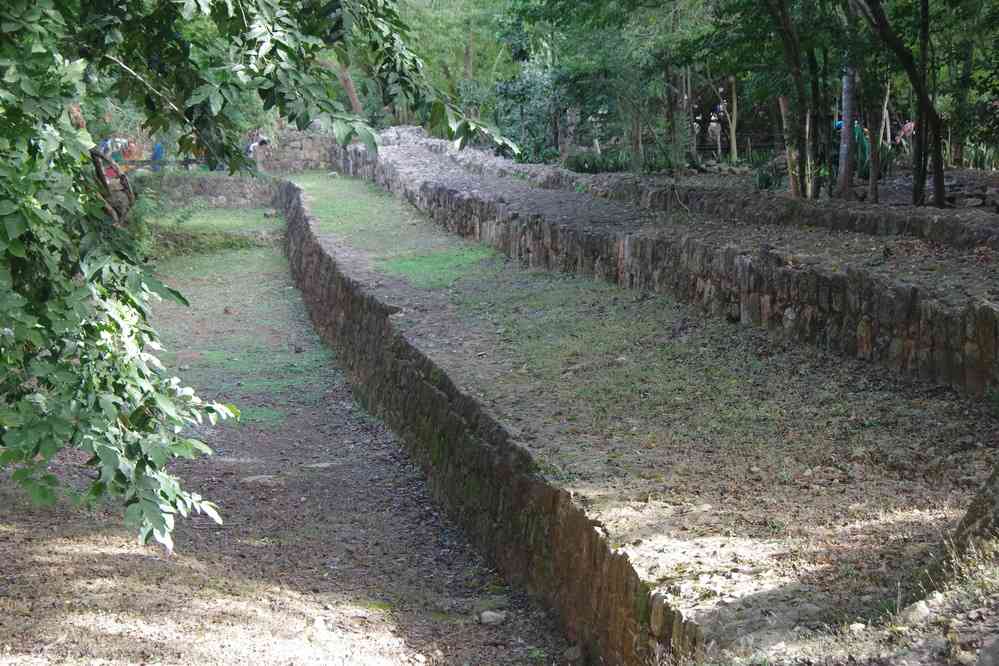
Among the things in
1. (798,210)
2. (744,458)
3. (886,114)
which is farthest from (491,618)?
(886,114)

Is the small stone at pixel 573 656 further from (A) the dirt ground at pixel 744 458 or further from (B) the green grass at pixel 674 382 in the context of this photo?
(B) the green grass at pixel 674 382

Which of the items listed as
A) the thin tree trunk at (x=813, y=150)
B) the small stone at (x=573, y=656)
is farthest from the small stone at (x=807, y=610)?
the thin tree trunk at (x=813, y=150)

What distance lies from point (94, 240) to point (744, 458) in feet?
11.0

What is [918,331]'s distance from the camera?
6.76 m

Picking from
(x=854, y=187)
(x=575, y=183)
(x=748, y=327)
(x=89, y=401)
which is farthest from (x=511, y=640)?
(x=575, y=183)

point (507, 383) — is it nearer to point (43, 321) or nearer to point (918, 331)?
point (918, 331)

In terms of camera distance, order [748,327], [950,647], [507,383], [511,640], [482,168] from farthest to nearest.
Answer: [482,168], [748,327], [507,383], [511,640], [950,647]

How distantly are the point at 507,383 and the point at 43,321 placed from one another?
174 inches

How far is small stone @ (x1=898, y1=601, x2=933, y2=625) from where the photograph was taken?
333 centimetres

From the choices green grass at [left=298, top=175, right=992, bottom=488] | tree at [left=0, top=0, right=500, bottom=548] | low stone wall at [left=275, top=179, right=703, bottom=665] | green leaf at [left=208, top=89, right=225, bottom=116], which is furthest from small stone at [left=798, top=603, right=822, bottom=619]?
green leaf at [left=208, top=89, right=225, bottom=116]

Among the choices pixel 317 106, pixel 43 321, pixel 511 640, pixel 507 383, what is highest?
pixel 317 106

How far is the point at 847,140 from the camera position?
1230 centimetres

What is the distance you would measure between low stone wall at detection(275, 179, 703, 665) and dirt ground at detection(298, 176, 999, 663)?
111mm

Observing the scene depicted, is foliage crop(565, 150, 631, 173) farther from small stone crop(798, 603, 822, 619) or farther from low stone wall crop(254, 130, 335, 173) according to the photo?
small stone crop(798, 603, 822, 619)
